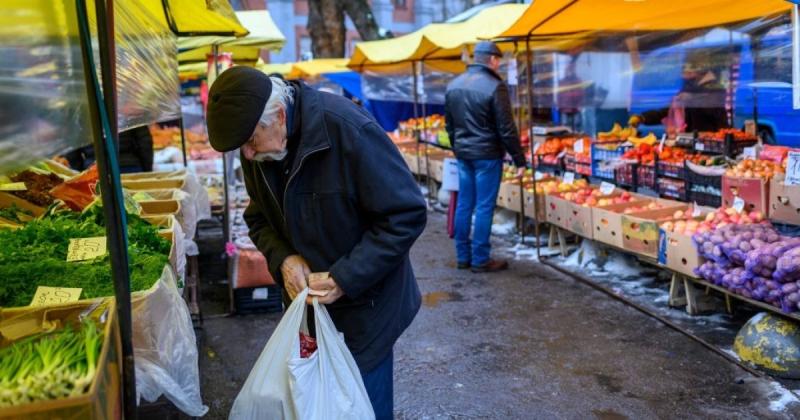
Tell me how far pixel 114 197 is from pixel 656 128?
955 centimetres

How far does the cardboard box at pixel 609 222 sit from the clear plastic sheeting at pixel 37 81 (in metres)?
4.55

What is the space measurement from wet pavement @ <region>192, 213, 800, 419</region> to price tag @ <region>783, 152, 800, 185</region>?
132cm

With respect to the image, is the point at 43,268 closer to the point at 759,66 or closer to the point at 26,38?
the point at 26,38

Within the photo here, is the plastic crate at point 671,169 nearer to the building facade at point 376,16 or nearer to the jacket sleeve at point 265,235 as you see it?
the jacket sleeve at point 265,235

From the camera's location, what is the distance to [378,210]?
8.47ft

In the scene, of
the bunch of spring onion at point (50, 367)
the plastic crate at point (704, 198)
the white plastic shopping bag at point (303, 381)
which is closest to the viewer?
the bunch of spring onion at point (50, 367)

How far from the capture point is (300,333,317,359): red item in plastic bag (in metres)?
2.70

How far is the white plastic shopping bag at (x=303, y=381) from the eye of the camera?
8.19 ft

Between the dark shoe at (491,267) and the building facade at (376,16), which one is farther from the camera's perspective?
the building facade at (376,16)

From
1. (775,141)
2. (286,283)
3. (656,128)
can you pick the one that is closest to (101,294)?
(286,283)

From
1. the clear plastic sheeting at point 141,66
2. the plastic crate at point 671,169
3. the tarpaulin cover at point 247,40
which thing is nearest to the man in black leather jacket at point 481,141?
the plastic crate at point 671,169

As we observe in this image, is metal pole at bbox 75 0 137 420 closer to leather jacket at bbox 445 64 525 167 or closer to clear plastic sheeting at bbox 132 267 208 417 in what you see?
clear plastic sheeting at bbox 132 267 208 417

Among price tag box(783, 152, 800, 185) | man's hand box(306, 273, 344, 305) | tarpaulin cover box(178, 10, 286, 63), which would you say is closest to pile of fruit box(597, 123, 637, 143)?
price tag box(783, 152, 800, 185)

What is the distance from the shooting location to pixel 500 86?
7055 mm
